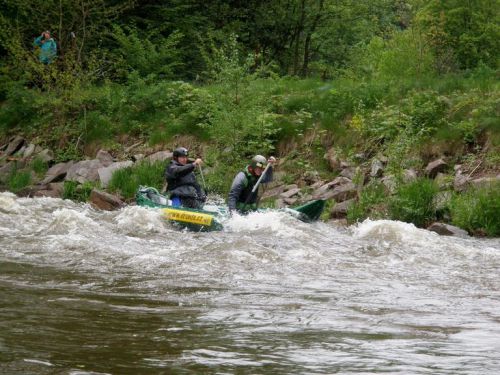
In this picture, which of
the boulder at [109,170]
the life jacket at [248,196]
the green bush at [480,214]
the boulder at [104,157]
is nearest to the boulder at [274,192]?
the life jacket at [248,196]

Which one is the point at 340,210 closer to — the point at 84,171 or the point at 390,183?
the point at 390,183

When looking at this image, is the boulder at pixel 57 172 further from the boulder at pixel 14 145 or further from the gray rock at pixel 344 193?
the gray rock at pixel 344 193

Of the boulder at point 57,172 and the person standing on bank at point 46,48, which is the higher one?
the person standing on bank at point 46,48

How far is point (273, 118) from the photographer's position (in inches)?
679

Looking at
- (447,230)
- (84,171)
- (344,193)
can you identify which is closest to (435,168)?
(344,193)

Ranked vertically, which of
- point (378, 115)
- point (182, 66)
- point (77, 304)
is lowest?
point (77, 304)

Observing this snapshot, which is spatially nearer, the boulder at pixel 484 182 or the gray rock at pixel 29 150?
the boulder at pixel 484 182

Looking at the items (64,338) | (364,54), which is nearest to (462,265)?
(64,338)

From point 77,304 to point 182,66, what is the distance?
60.4 feet

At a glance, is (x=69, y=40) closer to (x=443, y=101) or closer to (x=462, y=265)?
(x=443, y=101)

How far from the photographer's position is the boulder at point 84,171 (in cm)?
1825

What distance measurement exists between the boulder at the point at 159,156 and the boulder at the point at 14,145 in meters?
4.60

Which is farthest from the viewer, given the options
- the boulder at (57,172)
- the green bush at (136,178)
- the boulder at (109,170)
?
the boulder at (57,172)

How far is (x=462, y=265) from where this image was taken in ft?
30.5
